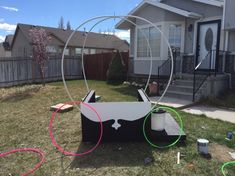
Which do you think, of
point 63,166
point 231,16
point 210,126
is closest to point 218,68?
point 231,16

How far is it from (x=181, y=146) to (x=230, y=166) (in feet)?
2.74

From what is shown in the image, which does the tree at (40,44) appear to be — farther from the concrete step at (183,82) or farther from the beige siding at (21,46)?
the beige siding at (21,46)

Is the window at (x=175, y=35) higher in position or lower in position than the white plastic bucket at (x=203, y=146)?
higher

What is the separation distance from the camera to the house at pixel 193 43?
793 cm

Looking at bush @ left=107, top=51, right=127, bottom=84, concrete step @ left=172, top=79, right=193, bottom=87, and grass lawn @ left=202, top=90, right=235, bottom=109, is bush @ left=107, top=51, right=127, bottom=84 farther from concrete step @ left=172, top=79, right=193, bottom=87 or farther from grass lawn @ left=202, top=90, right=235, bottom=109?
grass lawn @ left=202, top=90, right=235, bottom=109

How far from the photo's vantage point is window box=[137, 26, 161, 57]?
9.99 meters

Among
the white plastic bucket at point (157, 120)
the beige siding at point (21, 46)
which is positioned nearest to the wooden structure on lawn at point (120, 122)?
the white plastic bucket at point (157, 120)

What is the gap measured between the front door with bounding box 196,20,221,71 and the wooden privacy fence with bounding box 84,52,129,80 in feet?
18.4

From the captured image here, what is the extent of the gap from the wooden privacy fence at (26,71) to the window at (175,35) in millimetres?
8317

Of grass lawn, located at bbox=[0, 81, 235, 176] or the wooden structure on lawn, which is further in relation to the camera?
the wooden structure on lawn

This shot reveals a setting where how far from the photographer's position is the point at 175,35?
996cm

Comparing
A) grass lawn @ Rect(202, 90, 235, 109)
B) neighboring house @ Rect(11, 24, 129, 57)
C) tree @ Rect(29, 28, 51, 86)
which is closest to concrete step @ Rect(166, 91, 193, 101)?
grass lawn @ Rect(202, 90, 235, 109)

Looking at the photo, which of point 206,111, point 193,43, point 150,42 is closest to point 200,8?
point 193,43

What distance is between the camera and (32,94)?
8.91m
